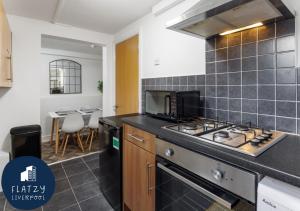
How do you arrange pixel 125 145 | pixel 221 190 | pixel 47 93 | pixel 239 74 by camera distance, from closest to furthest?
pixel 221 190
pixel 239 74
pixel 125 145
pixel 47 93

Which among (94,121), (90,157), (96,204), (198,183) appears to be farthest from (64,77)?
(198,183)

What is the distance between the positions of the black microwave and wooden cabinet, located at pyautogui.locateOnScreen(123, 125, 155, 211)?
1.10 ft

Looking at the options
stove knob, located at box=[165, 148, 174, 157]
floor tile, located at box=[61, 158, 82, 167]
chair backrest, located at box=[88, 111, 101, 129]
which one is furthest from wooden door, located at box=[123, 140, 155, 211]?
chair backrest, located at box=[88, 111, 101, 129]

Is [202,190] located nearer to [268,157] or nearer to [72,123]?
[268,157]

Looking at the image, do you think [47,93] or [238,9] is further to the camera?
[47,93]

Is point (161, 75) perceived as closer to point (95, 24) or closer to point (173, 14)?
point (173, 14)

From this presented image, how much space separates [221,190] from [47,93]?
4.67 m

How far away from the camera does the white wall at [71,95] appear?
4.21m

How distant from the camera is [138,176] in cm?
140

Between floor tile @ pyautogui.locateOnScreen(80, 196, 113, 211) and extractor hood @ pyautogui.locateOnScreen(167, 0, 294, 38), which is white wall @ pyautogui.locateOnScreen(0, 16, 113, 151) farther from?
extractor hood @ pyautogui.locateOnScreen(167, 0, 294, 38)

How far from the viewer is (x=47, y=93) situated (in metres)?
4.40

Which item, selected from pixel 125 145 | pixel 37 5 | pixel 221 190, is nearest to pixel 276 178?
pixel 221 190

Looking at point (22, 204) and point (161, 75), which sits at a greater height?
point (161, 75)

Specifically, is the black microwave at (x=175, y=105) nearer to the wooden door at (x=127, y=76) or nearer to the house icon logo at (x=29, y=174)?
the wooden door at (x=127, y=76)
